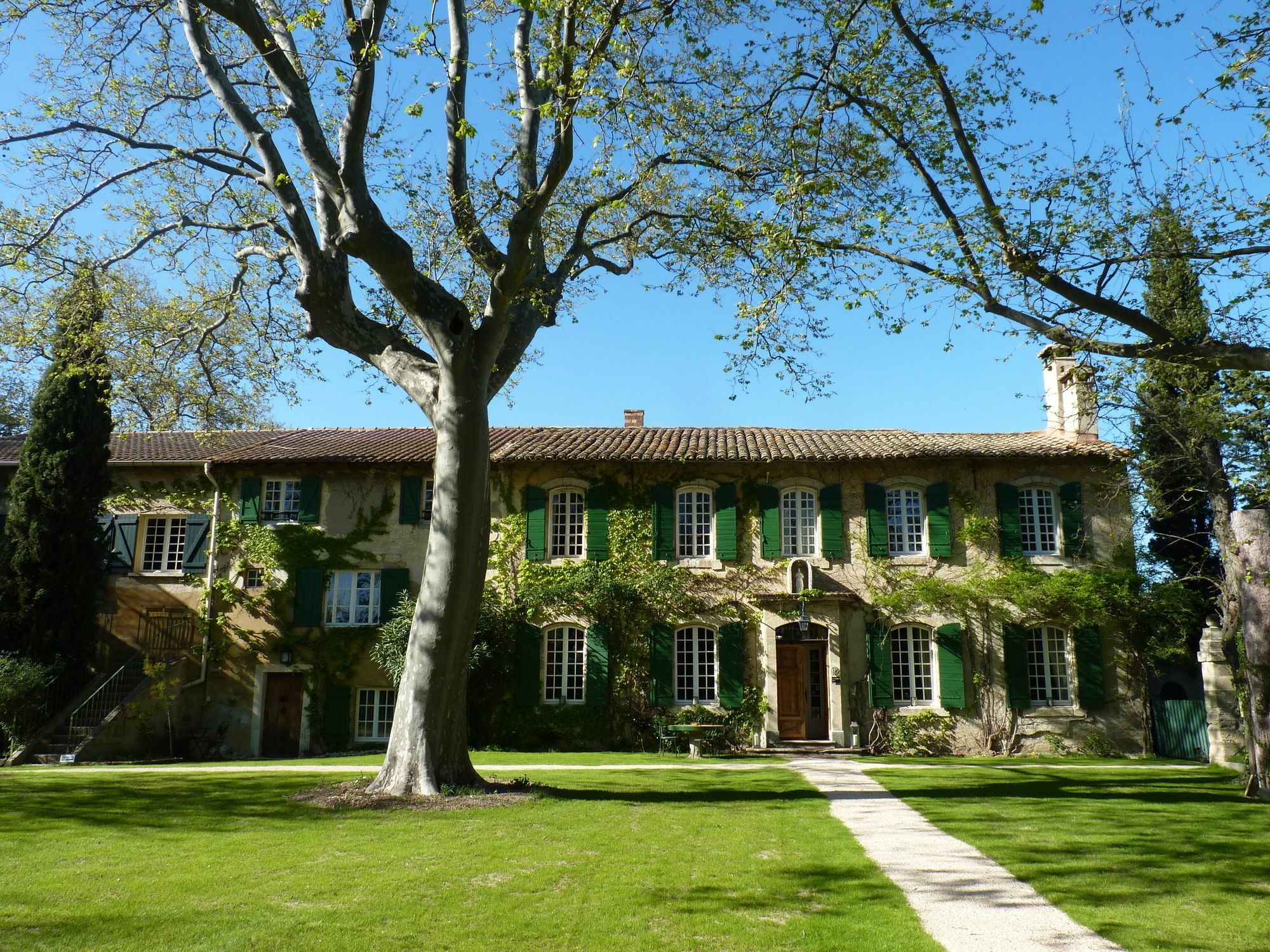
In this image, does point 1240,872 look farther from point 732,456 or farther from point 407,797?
point 732,456

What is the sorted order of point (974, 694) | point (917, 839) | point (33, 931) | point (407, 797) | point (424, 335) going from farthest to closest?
1. point (974, 694)
2. point (424, 335)
3. point (407, 797)
4. point (917, 839)
5. point (33, 931)

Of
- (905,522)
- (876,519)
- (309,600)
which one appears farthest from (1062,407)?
(309,600)

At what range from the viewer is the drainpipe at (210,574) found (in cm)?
2019

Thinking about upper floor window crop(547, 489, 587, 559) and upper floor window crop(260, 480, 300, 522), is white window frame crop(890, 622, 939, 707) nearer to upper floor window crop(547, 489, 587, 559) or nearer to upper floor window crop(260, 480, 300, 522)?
upper floor window crop(547, 489, 587, 559)

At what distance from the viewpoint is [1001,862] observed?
25.9ft

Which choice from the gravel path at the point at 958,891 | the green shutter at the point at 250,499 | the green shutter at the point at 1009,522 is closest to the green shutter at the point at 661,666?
the green shutter at the point at 1009,522

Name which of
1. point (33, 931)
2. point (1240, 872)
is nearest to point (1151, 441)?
point (1240, 872)

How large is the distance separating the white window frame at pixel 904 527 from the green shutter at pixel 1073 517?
2782 mm

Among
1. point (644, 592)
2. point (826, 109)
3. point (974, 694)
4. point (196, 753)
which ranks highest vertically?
point (826, 109)

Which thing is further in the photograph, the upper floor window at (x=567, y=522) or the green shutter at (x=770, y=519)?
the upper floor window at (x=567, y=522)

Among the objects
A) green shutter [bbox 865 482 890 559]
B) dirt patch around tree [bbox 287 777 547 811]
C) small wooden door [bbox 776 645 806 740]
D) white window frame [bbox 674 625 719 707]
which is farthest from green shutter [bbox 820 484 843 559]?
dirt patch around tree [bbox 287 777 547 811]

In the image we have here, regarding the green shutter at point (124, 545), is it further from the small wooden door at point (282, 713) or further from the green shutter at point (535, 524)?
the green shutter at point (535, 524)

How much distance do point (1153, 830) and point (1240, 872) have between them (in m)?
1.77

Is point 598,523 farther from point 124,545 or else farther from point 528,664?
point 124,545
